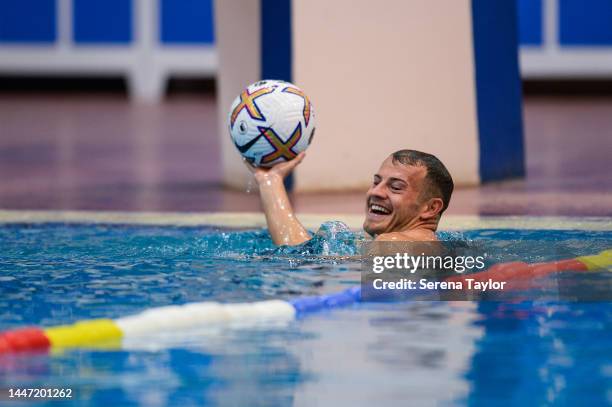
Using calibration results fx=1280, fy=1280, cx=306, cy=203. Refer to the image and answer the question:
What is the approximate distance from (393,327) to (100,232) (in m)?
2.68

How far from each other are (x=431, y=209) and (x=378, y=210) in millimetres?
216

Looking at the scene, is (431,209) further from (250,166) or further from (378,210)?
(250,166)

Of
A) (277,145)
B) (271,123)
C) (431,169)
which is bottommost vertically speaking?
(431,169)

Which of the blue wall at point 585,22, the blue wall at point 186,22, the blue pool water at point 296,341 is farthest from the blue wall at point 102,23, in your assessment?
the blue pool water at point 296,341

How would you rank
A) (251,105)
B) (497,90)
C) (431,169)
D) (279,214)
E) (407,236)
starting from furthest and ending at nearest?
(497,90) → (251,105) → (279,214) → (431,169) → (407,236)

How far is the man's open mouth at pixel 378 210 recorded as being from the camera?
5.13 m

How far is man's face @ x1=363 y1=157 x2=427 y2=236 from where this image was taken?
5105 millimetres

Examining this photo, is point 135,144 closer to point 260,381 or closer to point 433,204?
point 433,204

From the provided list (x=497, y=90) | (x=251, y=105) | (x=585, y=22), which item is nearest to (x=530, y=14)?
A: (x=585, y=22)

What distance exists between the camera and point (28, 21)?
1847 cm

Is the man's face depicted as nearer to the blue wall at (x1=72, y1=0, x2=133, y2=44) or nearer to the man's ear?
the man's ear

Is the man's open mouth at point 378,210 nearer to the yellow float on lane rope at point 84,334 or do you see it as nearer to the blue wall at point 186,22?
the yellow float on lane rope at point 84,334

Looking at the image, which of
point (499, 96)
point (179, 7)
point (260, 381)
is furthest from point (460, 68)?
point (179, 7)

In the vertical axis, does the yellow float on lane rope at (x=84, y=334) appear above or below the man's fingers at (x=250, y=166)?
below
